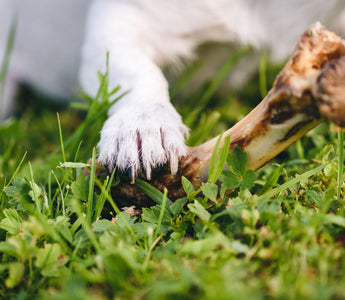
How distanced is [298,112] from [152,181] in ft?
1.24

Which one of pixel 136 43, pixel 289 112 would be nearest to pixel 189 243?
pixel 289 112


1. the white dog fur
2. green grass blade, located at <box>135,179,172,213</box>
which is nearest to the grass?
green grass blade, located at <box>135,179,172,213</box>

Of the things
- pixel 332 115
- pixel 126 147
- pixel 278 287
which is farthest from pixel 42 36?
pixel 278 287

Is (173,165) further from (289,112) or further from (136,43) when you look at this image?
(136,43)

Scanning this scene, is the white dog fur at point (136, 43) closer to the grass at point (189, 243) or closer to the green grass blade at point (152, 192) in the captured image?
the green grass blade at point (152, 192)

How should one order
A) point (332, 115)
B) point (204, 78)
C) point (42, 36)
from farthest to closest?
point (42, 36), point (204, 78), point (332, 115)

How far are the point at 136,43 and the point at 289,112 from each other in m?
0.82

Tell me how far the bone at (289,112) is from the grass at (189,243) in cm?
4

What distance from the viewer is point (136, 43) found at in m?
1.41

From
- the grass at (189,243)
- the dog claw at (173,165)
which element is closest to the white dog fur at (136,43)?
the dog claw at (173,165)

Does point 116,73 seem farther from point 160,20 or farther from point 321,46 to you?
point 321,46

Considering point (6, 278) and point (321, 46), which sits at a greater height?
point (321, 46)

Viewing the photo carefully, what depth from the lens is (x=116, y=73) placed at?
1.28 m

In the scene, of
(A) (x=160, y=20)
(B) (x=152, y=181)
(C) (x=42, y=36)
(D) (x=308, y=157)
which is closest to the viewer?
(B) (x=152, y=181)
